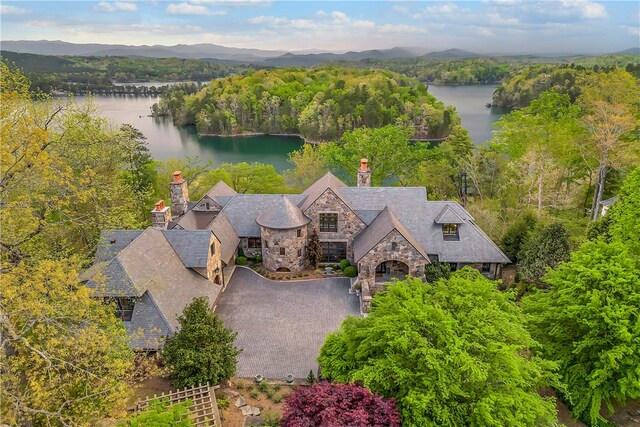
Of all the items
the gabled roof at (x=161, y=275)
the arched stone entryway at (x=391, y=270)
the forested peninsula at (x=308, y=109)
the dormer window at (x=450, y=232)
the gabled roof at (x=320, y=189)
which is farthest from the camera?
the forested peninsula at (x=308, y=109)

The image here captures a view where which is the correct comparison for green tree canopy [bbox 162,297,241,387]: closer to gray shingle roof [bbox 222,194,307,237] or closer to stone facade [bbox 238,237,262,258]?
gray shingle roof [bbox 222,194,307,237]

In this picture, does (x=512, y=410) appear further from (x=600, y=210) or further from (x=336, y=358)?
(x=600, y=210)

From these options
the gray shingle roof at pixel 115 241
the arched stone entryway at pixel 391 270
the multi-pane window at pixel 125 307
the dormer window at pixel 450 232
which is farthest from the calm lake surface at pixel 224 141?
Result: the multi-pane window at pixel 125 307

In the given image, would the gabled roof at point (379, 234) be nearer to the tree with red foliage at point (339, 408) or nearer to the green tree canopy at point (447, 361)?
the green tree canopy at point (447, 361)

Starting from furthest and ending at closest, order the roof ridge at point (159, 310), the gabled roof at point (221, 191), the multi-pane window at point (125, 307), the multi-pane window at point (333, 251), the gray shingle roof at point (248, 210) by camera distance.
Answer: the gabled roof at point (221, 191) < the gray shingle roof at point (248, 210) < the multi-pane window at point (333, 251) < the multi-pane window at point (125, 307) < the roof ridge at point (159, 310)

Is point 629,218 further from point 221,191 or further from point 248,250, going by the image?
point 221,191

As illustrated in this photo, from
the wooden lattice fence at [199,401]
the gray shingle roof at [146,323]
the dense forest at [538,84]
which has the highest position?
the dense forest at [538,84]

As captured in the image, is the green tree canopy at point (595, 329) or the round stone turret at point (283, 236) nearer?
the green tree canopy at point (595, 329)
